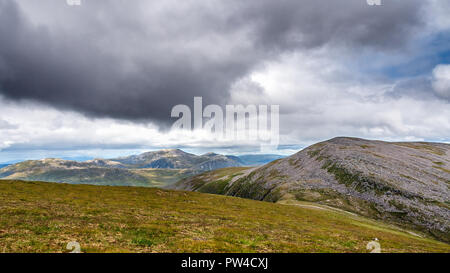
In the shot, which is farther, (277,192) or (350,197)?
(277,192)

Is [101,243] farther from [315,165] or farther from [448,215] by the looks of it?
[315,165]

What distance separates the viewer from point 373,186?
86.1 m

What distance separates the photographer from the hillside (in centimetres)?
7025

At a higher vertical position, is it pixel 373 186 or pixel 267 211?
pixel 267 211

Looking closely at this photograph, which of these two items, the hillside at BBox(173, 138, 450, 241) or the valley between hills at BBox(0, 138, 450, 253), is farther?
the hillside at BBox(173, 138, 450, 241)

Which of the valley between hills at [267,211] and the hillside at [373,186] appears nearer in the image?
the valley between hills at [267,211]

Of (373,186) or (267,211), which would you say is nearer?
(267,211)

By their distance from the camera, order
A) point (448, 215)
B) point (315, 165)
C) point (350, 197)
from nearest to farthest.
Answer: point (448, 215) → point (350, 197) → point (315, 165)

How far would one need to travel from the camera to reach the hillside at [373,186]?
70.2 metres

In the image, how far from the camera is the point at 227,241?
62.6 ft
